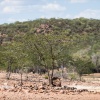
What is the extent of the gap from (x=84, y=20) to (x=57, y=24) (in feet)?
61.1

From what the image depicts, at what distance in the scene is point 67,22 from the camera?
159 m

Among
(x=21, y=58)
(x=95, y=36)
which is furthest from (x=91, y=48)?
(x=21, y=58)

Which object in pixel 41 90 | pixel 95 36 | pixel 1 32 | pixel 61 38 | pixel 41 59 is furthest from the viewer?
pixel 1 32

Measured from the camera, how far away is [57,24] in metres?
152

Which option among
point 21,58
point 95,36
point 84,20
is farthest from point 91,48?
point 21,58

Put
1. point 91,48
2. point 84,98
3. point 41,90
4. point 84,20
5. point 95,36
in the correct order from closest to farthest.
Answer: point 84,98 → point 41,90 → point 91,48 → point 95,36 → point 84,20

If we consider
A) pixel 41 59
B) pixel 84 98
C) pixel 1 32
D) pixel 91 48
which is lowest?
pixel 84 98

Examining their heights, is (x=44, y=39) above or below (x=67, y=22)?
below

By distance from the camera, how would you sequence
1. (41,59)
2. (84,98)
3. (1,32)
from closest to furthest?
(84,98)
(41,59)
(1,32)

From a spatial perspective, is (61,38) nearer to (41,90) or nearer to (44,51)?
(44,51)

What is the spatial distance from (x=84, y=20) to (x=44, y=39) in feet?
434

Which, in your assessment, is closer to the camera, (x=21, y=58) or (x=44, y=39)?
(x=44, y=39)

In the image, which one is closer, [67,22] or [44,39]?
[44,39]

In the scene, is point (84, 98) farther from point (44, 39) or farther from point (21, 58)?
point (21, 58)
